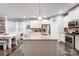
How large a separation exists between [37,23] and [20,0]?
30.6 ft

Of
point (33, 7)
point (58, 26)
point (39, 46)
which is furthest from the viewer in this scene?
point (58, 26)

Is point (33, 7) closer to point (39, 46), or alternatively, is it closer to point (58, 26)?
point (39, 46)

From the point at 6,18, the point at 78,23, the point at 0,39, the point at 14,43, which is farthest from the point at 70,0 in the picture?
the point at 6,18

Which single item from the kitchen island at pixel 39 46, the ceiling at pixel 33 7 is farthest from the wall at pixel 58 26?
the kitchen island at pixel 39 46

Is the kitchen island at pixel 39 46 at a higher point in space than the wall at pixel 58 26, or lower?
lower

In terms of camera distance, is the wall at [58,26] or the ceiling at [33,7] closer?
the ceiling at [33,7]

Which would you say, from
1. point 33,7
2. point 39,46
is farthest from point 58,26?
point 39,46

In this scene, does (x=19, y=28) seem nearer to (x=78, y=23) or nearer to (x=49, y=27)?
(x=49, y=27)

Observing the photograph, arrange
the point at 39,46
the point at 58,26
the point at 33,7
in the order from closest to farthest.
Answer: the point at 39,46 → the point at 33,7 → the point at 58,26

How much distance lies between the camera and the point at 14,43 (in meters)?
7.71

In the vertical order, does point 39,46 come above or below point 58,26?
below

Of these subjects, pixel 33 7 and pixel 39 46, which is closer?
pixel 39 46

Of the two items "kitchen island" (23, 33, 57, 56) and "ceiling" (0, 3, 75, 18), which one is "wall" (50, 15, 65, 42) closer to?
"ceiling" (0, 3, 75, 18)

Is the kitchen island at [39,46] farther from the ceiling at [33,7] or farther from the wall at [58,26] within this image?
the wall at [58,26]
